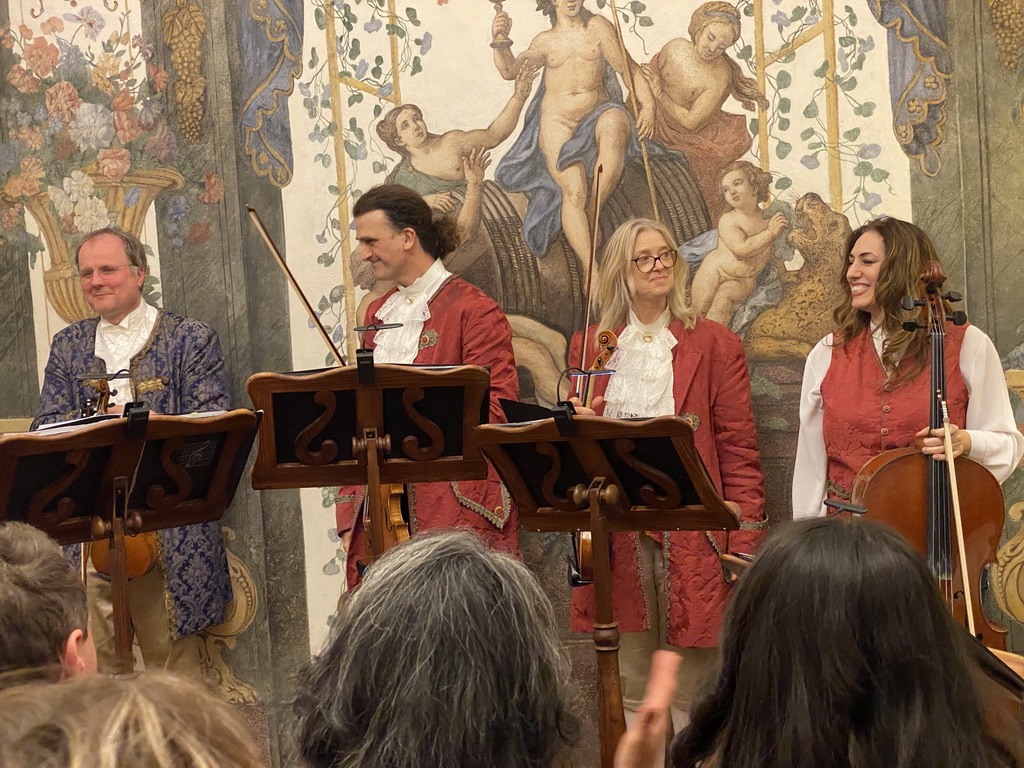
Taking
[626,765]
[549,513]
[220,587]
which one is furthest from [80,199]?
[626,765]

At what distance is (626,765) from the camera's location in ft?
4.68

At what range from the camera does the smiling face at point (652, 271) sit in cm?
447

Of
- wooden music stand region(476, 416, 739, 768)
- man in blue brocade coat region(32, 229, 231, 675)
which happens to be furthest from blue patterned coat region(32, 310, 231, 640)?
wooden music stand region(476, 416, 739, 768)

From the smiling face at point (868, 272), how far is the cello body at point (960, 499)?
0.66 meters

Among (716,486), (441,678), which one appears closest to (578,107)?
(716,486)

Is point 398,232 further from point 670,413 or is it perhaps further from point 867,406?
point 867,406

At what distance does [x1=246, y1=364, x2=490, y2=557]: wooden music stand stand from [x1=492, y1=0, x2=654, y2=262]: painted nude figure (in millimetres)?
1592

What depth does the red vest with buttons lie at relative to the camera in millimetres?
3988

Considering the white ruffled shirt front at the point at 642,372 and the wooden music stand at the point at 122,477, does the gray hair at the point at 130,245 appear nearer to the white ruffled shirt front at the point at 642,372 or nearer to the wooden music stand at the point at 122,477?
the wooden music stand at the point at 122,477

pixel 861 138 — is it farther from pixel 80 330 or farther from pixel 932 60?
pixel 80 330

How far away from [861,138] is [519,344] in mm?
1610

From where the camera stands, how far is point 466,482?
449 centimetres

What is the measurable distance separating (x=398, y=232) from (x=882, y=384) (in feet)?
6.22

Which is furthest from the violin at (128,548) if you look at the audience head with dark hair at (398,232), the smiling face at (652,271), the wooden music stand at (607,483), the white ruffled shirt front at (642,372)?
the smiling face at (652,271)
